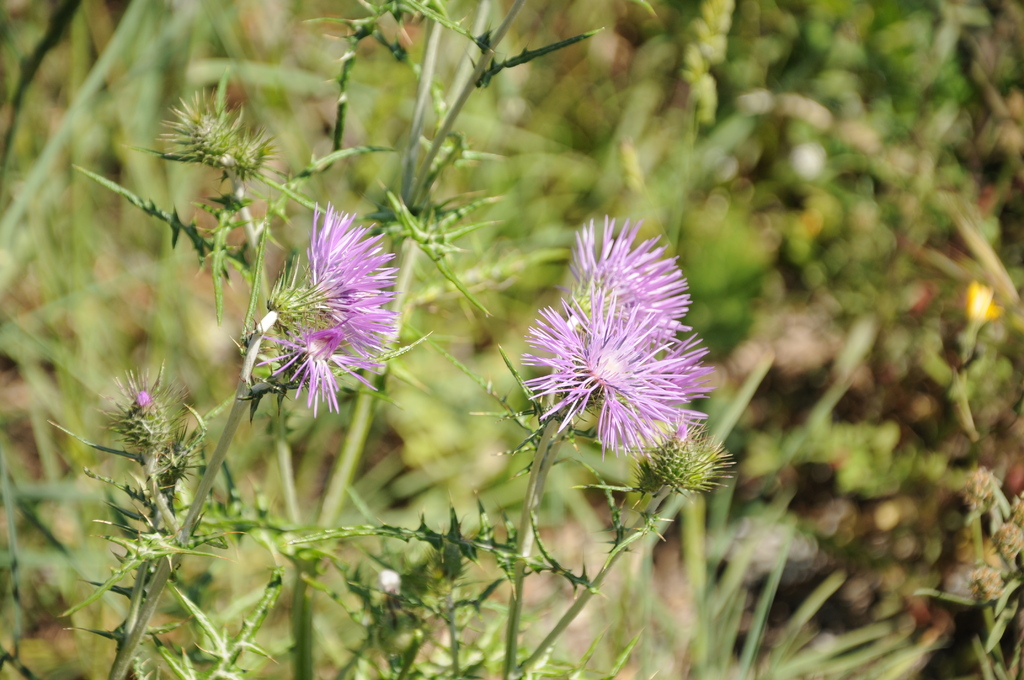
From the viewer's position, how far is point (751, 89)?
358cm

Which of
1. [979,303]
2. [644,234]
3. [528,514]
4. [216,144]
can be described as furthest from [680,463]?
[644,234]

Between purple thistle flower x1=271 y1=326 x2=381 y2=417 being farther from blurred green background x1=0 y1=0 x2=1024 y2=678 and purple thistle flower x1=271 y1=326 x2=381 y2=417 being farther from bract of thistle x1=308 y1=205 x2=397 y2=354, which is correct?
blurred green background x1=0 y1=0 x2=1024 y2=678

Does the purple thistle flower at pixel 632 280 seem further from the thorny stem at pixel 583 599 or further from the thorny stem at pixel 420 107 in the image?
the thorny stem at pixel 420 107

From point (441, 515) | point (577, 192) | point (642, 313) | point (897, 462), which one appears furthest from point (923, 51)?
point (441, 515)

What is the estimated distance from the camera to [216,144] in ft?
4.67

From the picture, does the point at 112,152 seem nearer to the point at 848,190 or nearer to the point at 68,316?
the point at 68,316

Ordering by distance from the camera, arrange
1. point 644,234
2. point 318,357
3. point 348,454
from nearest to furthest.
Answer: point 318,357 < point 348,454 < point 644,234

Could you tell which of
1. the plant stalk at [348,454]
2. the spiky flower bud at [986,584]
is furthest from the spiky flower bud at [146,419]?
the spiky flower bud at [986,584]

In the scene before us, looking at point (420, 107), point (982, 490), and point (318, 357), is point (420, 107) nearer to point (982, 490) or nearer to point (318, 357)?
point (318, 357)

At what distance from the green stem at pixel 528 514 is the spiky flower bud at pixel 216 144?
0.82 meters

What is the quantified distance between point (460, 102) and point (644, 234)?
204 centimetres

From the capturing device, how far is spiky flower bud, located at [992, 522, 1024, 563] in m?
1.59

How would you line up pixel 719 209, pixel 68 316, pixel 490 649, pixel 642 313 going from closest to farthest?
pixel 642 313
pixel 490 649
pixel 68 316
pixel 719 209

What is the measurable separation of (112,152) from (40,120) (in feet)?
0.96
